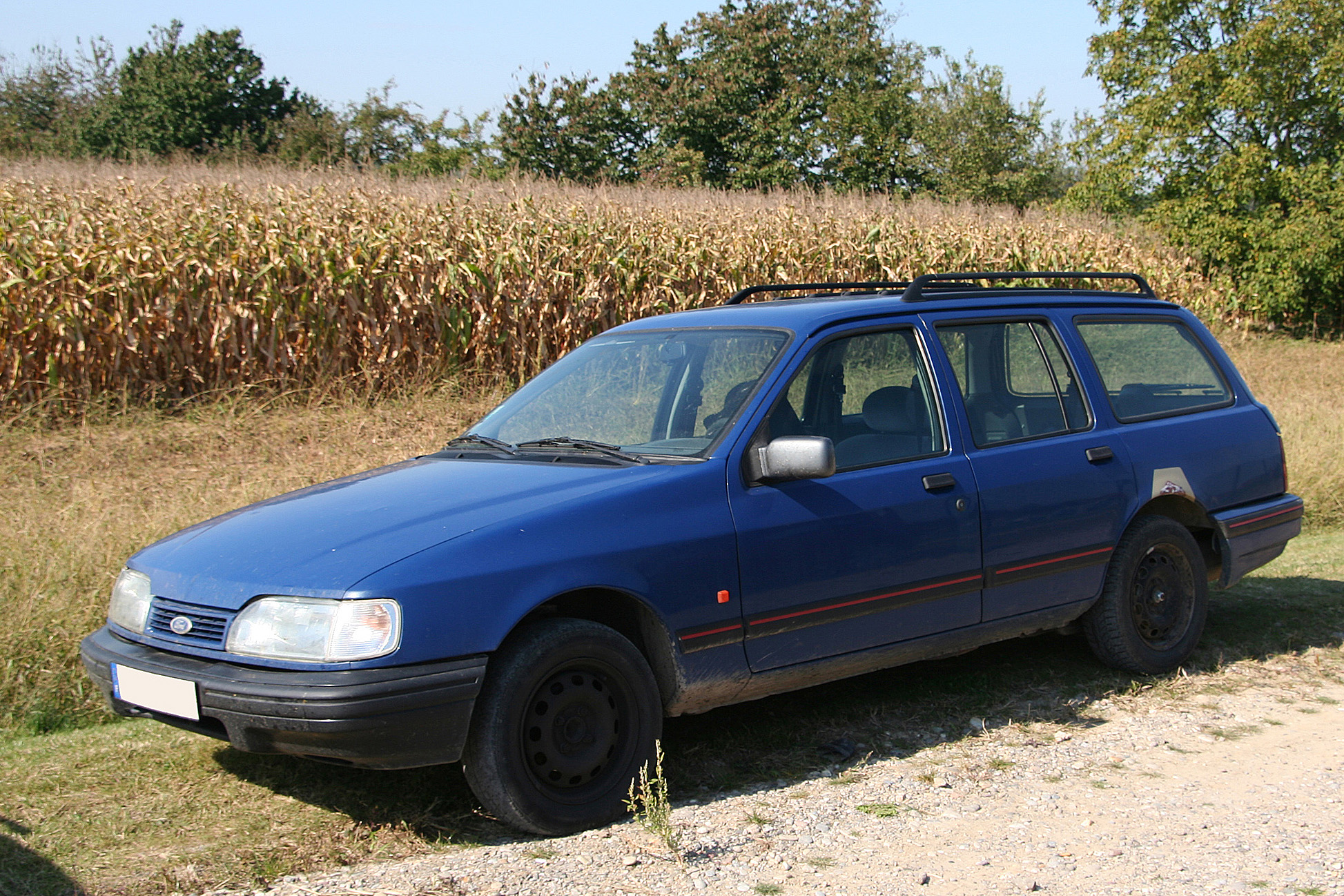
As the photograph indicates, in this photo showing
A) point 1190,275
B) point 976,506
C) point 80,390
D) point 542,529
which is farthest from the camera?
point 1190,275

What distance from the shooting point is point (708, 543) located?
4.13 metres

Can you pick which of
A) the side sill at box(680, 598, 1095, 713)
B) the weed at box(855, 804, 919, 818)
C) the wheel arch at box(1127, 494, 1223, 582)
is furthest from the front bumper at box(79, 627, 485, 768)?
the wheel arch at box(1127, 494, 1223, 582)

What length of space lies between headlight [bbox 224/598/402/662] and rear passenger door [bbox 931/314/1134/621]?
2.54m

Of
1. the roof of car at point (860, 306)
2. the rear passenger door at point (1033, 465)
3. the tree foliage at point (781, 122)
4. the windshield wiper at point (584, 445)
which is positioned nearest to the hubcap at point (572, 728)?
the windshield wiper at point (584, 445)

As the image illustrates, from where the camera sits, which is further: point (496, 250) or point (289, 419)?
point (496, 250)

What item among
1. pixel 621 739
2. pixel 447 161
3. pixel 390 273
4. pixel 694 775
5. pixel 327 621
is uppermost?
pixel 447 161

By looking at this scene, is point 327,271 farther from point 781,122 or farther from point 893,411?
point 781,122

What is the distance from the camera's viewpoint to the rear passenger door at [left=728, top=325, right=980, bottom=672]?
14.1ft

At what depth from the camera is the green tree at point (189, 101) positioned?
42.0m

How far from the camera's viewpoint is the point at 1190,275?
22672mm

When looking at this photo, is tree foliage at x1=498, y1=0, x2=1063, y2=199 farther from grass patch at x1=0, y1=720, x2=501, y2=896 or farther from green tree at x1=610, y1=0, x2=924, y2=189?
grass patch at x1=0, y1=720, x2=501, y2=896

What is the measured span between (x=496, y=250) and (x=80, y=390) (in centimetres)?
427

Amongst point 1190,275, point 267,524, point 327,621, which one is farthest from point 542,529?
point 1190,275

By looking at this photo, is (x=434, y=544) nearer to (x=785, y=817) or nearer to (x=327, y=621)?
(x=327, y=621)
